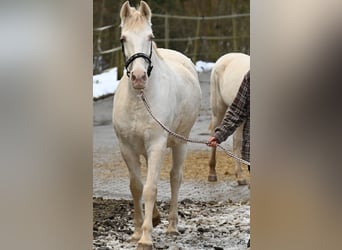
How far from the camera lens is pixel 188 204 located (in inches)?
175

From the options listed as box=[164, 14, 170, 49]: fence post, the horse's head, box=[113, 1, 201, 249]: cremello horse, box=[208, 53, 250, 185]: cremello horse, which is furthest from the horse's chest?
box=[164, 14, 170, 49]: fence post

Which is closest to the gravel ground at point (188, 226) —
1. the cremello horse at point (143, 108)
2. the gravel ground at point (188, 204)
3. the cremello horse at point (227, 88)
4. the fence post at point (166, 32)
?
the gravel ground at point (188, 204)

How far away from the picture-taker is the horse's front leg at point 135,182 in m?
3.23

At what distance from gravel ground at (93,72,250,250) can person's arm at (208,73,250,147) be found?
0.88 meters

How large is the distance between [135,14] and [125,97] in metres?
0.37

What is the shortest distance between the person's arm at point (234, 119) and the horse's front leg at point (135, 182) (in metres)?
0.63

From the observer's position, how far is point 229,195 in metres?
4.71

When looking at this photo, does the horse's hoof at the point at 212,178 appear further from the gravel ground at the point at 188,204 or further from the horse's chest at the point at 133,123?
the horse's chest at the point at 133,123

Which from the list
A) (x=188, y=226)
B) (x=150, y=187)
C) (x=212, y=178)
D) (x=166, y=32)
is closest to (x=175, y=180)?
(x=188, y=226)

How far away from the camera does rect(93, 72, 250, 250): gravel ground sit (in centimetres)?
353

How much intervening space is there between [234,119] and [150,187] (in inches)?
22.6

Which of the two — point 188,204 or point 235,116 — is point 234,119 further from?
point 188,204
